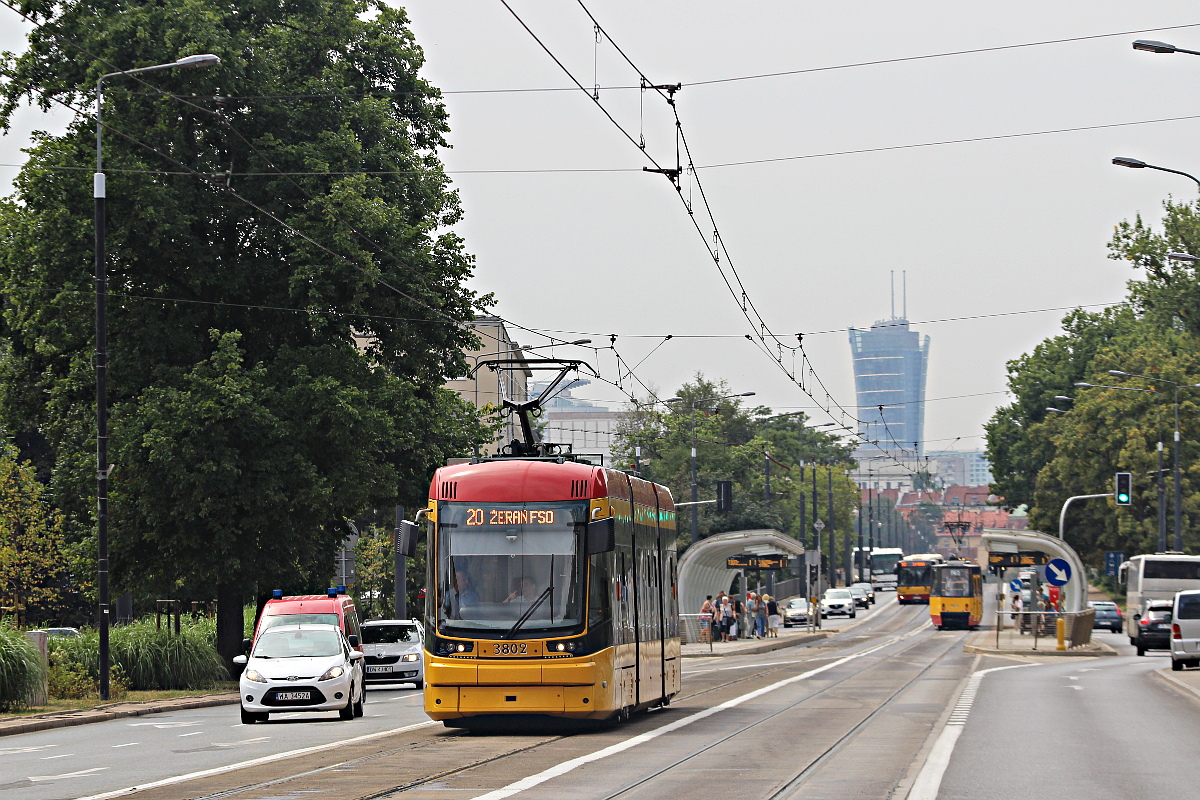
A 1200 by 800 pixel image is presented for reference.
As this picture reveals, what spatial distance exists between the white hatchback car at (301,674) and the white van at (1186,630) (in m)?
20.2

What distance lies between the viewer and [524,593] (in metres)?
17.5

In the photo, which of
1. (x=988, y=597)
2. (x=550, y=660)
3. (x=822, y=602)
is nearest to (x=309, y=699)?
(x=550, y=660)

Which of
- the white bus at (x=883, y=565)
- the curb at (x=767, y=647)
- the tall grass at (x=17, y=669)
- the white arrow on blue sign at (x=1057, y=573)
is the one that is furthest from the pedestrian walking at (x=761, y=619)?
the white bus at (x=883, y=565)

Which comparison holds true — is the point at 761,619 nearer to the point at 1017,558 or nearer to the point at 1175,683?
the point at 1017,558

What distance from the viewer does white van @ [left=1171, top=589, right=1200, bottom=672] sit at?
3541 centimetres

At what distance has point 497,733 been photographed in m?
18.7

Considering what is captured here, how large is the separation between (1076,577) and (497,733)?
34.6m

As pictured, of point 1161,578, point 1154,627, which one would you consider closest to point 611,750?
point 1154,627

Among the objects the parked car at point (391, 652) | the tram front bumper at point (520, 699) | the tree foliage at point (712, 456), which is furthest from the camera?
the tree foliage at point (712, 456)

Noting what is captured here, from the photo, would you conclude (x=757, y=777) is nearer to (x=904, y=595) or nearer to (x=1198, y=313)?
(x=1198, y=313)

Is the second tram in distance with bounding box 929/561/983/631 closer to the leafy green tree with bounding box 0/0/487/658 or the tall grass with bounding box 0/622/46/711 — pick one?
the leafy green tree with bounding box 0/0/487/658

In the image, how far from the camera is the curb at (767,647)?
4754 centimetres

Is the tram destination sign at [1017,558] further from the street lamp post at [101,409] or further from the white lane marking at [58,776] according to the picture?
the white lane marking at [58,776]

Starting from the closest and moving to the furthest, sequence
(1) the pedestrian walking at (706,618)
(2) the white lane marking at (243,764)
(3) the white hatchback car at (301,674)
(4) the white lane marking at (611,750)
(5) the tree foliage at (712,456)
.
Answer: (4) the white lane marking at (611,750) < (2) the white lane marking at (243,764) < (3) the white hatchback car at (301,674) < (1) the pedestrian walking at (706,618) < (5) the tree foliage at (712,456)
